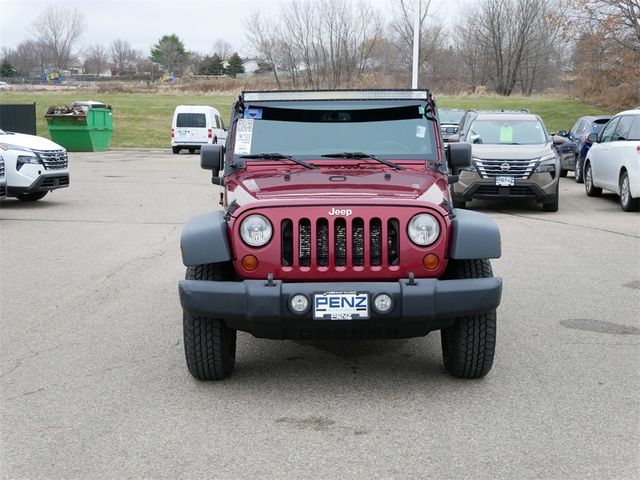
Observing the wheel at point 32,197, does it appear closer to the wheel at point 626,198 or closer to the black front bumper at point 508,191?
the black front bumper at point 508,191

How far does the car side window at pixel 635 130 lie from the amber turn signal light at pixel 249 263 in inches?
443

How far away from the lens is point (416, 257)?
4.79 meters

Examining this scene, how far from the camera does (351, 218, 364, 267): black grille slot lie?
4793mm

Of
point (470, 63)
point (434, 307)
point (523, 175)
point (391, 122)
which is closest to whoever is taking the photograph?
point (434, 307)

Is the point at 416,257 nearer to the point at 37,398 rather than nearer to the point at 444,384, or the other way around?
the point at 444,384

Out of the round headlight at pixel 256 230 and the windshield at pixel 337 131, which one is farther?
the windshield at pixel 337 131

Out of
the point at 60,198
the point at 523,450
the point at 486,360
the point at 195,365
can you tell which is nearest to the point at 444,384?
the point at 486,360

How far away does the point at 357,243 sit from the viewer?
4816mm

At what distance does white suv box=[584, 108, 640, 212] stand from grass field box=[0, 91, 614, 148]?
2582 cm

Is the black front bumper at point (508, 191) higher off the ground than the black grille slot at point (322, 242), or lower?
lower

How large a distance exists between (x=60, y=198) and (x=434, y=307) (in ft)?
43.2

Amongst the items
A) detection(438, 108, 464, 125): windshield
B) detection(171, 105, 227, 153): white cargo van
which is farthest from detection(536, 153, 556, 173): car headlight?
detection(171, 105, 227, 153): white cargo van

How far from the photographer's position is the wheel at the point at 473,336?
4.97m

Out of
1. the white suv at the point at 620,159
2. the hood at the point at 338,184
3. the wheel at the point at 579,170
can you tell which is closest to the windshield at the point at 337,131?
the hood at the point at 338,184
